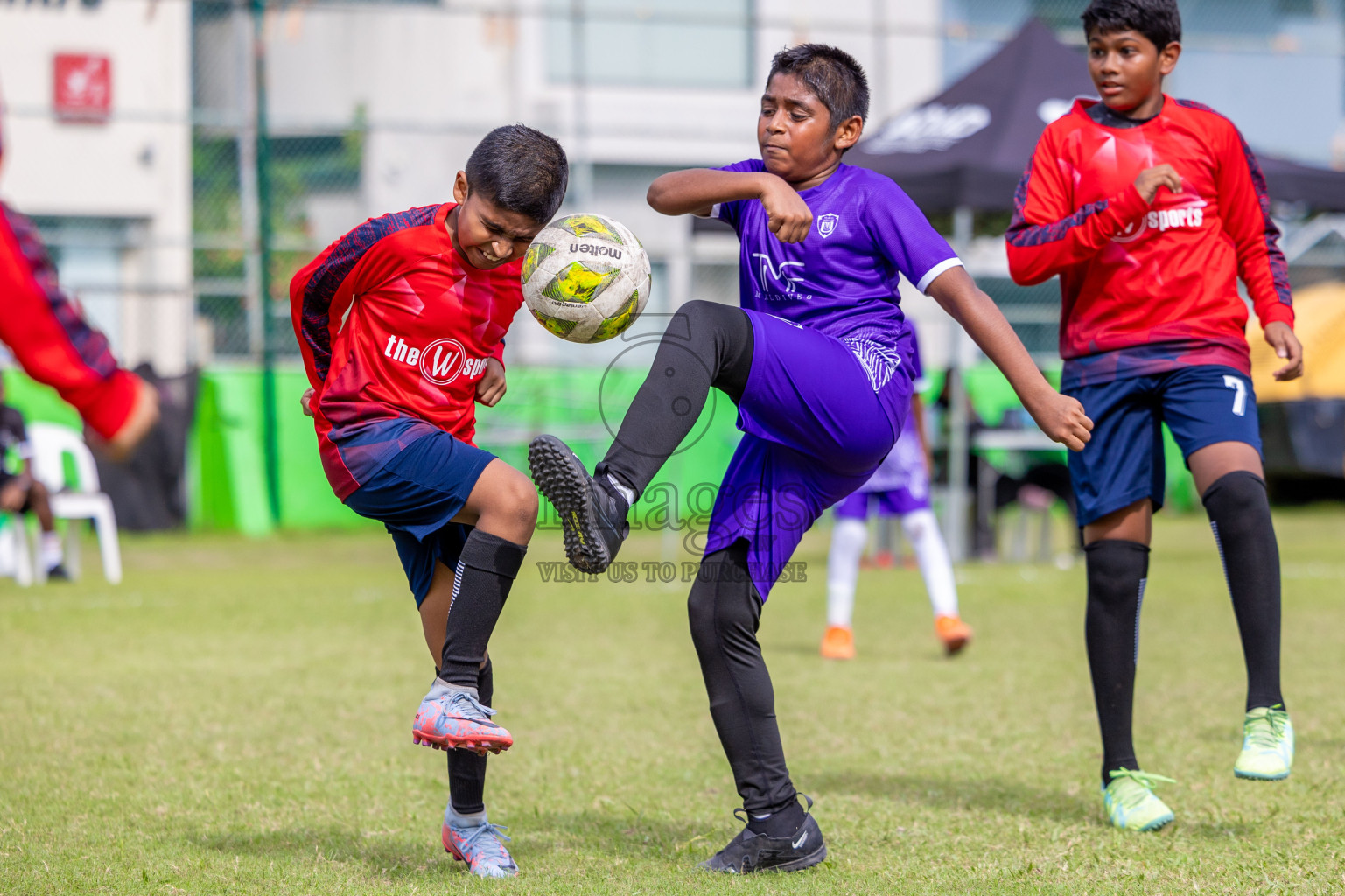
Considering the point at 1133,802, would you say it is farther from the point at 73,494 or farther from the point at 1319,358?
the point at 1319,358

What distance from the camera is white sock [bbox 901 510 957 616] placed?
7195mm

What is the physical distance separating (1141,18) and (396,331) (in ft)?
7.49

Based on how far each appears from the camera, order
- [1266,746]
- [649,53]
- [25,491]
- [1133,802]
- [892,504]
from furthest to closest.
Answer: [649,53] → [25,491] → [892,504] → [1133,802] → [1266,746]

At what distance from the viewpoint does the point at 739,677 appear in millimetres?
3475

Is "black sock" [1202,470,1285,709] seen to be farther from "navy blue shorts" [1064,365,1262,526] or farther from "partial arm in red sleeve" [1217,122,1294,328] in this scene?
"partial arm in red sleeve" [1217,122,1294,328]

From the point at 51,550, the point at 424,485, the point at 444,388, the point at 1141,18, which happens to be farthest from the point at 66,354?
the point at 51,550

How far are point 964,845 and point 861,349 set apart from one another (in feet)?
4.47

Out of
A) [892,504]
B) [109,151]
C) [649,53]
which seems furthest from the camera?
[649,53]

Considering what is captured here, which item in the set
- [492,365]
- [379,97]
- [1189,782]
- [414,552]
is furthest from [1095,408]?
[379,97]

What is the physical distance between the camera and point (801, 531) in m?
3.51

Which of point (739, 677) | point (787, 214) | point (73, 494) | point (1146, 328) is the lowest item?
point (73, 494)

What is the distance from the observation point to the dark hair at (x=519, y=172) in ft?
10.9

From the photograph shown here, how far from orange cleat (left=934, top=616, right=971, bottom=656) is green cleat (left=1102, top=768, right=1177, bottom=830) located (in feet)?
9.68

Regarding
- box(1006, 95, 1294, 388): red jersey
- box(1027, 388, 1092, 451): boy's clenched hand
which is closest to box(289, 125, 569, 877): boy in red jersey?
box(1027, 388, 1092, 451): boy's clenched hand
